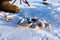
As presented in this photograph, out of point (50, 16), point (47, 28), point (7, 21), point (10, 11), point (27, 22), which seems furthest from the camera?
point (10, 11)

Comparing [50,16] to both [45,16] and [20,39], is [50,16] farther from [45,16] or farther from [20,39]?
[20,39]

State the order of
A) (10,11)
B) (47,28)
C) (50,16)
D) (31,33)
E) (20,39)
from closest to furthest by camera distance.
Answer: (20,39) < (31,33) < (47,28) < (50,16) < (10,11)

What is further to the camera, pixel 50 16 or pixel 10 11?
pixel 10 11

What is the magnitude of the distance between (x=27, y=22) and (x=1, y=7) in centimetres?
273

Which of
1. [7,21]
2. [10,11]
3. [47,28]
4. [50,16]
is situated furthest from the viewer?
[10,11]

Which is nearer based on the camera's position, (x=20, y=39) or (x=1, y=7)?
(x=20, y=39)

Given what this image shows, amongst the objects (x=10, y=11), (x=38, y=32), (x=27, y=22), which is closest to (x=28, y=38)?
(x=38, y=32)

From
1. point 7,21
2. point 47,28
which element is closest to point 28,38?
point 47,28

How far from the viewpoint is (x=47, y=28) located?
6766mm

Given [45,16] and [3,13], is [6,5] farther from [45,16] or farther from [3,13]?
[45,16]

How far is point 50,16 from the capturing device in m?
9.27

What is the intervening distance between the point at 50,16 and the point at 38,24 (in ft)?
7.50

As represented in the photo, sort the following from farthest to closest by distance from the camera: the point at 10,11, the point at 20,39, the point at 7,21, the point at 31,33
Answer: the point at 10,11 → the point at 7,21 → the point at 31,33 → the point at 20,39

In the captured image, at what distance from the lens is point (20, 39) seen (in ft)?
17.4
